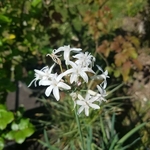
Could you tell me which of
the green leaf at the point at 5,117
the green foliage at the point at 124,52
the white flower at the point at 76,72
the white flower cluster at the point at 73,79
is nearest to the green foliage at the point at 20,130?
the green leaf at the point at 5,117

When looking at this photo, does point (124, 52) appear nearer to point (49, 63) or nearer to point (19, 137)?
point (49, 63)

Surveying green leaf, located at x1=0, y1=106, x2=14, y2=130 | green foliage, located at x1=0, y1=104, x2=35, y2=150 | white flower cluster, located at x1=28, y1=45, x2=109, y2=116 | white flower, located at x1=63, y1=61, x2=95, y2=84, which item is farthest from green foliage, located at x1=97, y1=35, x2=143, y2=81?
white flower, located at x1=63, y1=61, x2=95, y2=84

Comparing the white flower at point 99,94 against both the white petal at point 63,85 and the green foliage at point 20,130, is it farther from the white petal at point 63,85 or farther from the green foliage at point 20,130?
the green foliage at point 20,130

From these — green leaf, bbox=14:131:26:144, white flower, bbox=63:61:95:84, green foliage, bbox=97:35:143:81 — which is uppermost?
green foliage, bbox=97:35:143:81

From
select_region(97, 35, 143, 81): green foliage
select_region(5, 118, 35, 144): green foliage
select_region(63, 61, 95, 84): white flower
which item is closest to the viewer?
select_region(63, 61, 95, 84): white flower

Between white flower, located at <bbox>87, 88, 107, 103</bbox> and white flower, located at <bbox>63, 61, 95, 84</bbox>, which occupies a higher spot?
white flower, located at <bbox>63, 61, 95, 84</bbox>

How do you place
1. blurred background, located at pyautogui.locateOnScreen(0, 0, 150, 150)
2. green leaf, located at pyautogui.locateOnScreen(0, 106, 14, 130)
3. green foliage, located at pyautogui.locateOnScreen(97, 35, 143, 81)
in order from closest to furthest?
green leaf, located at pyautogui.locateOnScreen(0, 106, 14, 130) → blurred background, located at pyautogui.locateOnScreen(0, 0, 150, 150) → green foliage, located at pyautogui.locateOnScreen(97, 35, 143, 81)

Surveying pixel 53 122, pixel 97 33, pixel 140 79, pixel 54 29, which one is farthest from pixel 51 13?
pixel 140 79

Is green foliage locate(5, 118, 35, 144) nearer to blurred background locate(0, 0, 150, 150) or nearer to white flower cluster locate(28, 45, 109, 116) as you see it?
blurred background locate(0, 0, 150, 150)

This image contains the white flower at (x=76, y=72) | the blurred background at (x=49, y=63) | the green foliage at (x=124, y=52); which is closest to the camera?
the white flower at (x=76, y=72)
